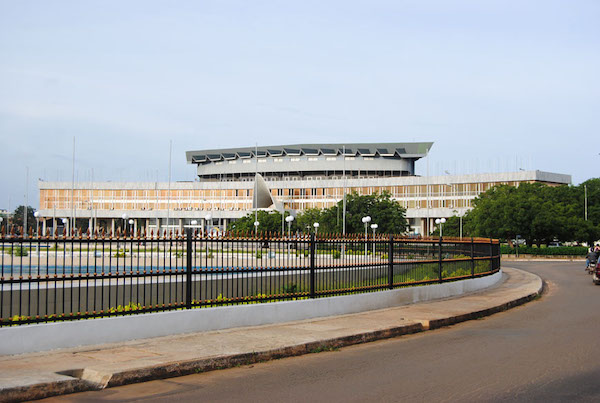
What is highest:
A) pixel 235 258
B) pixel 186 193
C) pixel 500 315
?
pixel 186 193

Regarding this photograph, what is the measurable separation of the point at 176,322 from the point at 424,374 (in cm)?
488

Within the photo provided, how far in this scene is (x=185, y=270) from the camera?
12.7 meters

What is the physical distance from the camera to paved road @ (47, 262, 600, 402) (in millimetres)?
8250

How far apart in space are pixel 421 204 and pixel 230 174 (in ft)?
146

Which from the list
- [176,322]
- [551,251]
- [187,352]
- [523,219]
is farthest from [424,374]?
[523,219]

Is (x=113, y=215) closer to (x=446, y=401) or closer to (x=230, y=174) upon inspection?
(x=230, y=174)

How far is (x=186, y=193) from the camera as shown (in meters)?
135

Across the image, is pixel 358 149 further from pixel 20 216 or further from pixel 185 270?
pixel 185 270

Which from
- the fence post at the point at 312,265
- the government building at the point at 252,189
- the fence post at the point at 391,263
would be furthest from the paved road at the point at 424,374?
the government building at the point at 252,189

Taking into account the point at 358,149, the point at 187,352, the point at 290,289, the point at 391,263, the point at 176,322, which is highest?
the point at 358,149

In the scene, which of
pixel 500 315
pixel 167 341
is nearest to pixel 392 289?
pixel 500 315

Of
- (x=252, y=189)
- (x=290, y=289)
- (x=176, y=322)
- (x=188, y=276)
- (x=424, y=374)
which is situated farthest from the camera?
(x=252, y=189)

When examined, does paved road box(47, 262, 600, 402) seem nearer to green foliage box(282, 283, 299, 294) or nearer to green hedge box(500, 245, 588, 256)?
green foliage box(282, 283, 299, 294)

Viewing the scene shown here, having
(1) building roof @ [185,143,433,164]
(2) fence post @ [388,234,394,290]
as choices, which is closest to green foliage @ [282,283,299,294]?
(2) fence post @ [388,234,394,290]
